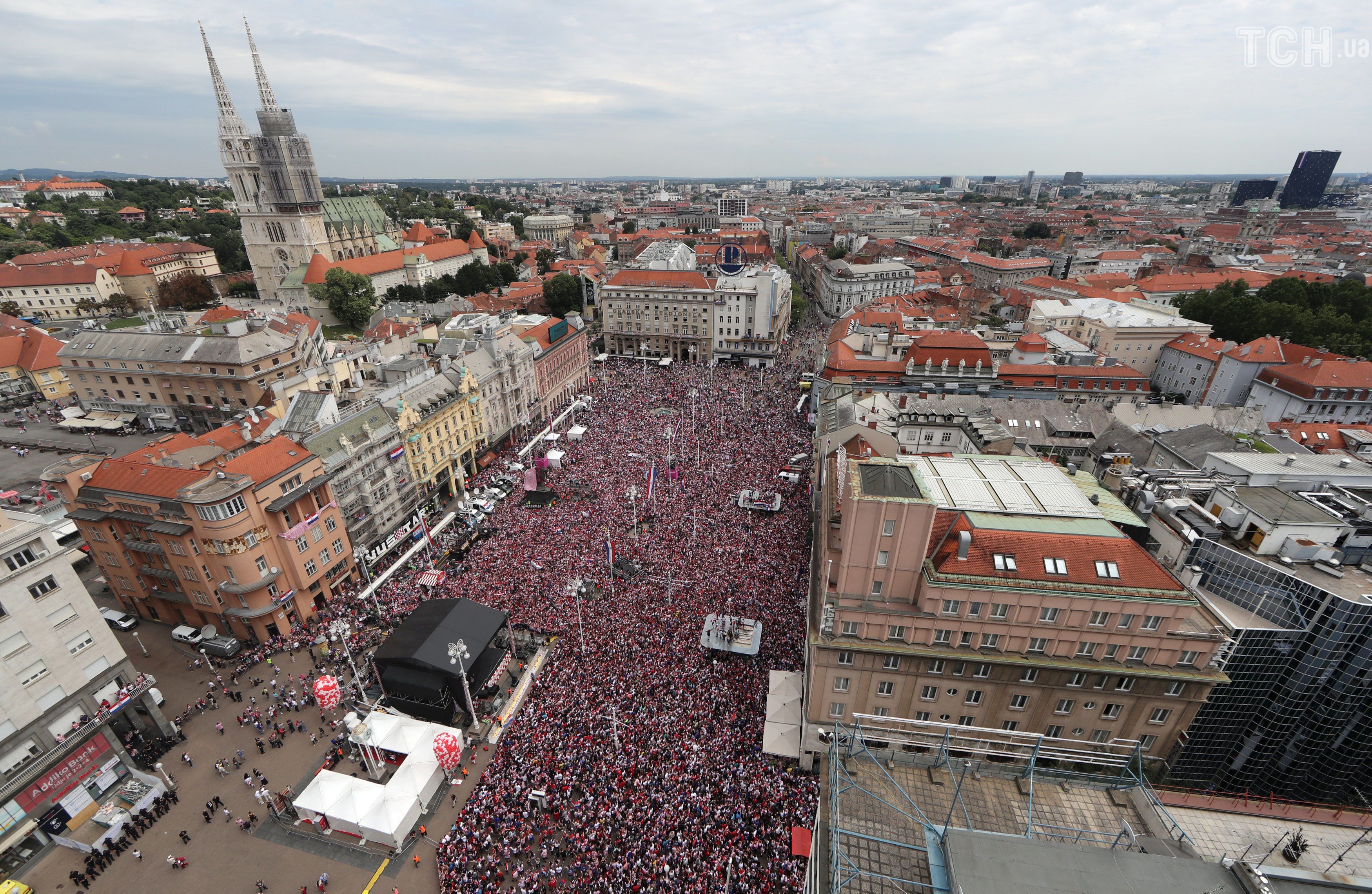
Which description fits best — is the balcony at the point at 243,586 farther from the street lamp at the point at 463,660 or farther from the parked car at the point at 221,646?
the street lamp at the point at 463,660

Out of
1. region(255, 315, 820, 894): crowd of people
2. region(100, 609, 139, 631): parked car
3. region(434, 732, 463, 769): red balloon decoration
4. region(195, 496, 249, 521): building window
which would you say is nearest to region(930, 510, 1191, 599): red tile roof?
region(255, 315, 820, 894): crowd of people

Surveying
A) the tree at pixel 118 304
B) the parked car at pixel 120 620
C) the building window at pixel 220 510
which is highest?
the building window at pixel 220 510

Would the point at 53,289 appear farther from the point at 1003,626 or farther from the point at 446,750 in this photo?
the point at 1003,626

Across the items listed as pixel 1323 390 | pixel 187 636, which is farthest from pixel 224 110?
pixel 1323 390

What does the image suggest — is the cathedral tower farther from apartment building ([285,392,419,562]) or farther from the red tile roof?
the red tile roof

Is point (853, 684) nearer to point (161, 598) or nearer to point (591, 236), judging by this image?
point (161, 598)

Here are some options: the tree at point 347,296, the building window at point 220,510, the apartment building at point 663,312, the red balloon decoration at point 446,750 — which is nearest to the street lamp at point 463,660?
the red balloon decoration at point 446,750

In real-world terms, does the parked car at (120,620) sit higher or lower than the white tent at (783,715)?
lower

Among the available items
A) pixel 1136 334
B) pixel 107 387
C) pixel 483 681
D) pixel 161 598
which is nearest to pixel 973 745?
pixel 483 681
